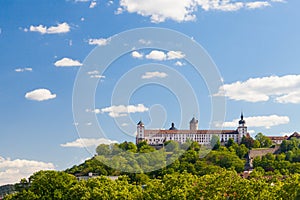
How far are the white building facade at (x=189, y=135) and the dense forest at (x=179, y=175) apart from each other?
1016 centimetres

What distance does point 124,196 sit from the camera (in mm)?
48500

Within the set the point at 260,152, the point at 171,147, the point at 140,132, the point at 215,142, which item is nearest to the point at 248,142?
the point at 215,142

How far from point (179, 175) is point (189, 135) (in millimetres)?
97630

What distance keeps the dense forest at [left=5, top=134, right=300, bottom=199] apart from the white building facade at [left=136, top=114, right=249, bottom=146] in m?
10.2

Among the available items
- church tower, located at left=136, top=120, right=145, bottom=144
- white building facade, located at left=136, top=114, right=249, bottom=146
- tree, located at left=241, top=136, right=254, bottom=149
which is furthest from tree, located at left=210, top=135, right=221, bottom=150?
church tower, located at left=136, top=120, right=145, bottom=144

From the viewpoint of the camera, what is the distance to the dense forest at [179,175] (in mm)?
44844

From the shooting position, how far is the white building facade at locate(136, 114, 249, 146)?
14388cm

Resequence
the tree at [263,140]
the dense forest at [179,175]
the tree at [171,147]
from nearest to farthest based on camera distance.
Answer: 1. the dense forest at [179,175]
2. the tree at [171,147]
3. the tree at [263,140]

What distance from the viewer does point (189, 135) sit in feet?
486

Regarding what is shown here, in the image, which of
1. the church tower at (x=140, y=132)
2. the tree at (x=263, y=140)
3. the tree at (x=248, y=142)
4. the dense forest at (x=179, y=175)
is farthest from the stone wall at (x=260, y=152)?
the church tower at (x=140, y=132)

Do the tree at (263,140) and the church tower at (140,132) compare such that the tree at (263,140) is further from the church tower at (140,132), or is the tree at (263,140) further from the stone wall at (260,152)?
the church tower at (140,132)

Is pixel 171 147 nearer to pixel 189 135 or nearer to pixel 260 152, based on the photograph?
pixel 260 152

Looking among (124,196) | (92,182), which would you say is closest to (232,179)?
(124,196)

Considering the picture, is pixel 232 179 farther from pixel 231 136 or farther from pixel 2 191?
pixel 231 136
